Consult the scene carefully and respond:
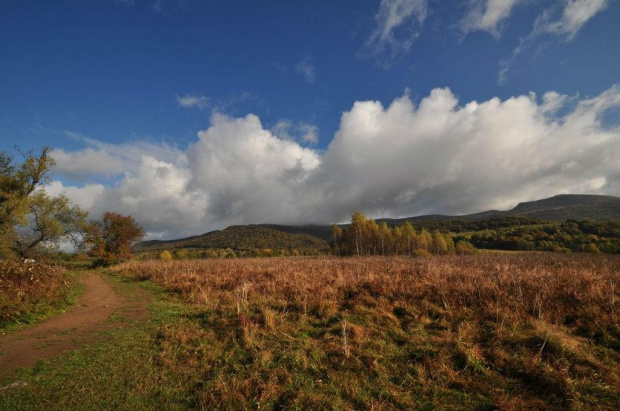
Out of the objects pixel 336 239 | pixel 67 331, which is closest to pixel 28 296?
pixel 67 331

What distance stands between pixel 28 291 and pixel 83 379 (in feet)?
30.0

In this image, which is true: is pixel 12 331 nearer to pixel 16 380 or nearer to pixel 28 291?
pixel 28 291

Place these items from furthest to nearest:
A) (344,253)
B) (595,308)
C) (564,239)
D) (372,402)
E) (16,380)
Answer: (564,239) < (344,253) < (595,308) < (16,380) < (372,402)

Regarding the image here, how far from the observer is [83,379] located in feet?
20.9

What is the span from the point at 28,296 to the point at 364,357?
568 inches

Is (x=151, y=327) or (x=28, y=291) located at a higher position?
(x=28, y=291)

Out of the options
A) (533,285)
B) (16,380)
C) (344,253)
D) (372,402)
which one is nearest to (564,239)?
(344,253)

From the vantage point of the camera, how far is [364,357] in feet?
24.2

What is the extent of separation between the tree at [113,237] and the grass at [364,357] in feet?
117

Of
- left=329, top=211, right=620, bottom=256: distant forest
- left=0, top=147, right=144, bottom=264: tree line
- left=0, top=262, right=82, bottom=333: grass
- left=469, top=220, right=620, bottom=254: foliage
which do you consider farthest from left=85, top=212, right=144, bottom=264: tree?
left=469, top=220, right=620, bottom=254: foliage

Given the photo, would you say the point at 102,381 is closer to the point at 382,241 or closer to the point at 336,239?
the point at 382,241

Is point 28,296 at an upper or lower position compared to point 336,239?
lower

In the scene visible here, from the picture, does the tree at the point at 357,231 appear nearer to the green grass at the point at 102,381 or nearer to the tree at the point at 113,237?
the tree at the point at 113,237

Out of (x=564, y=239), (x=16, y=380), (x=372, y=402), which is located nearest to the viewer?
(x=372, y=402)
